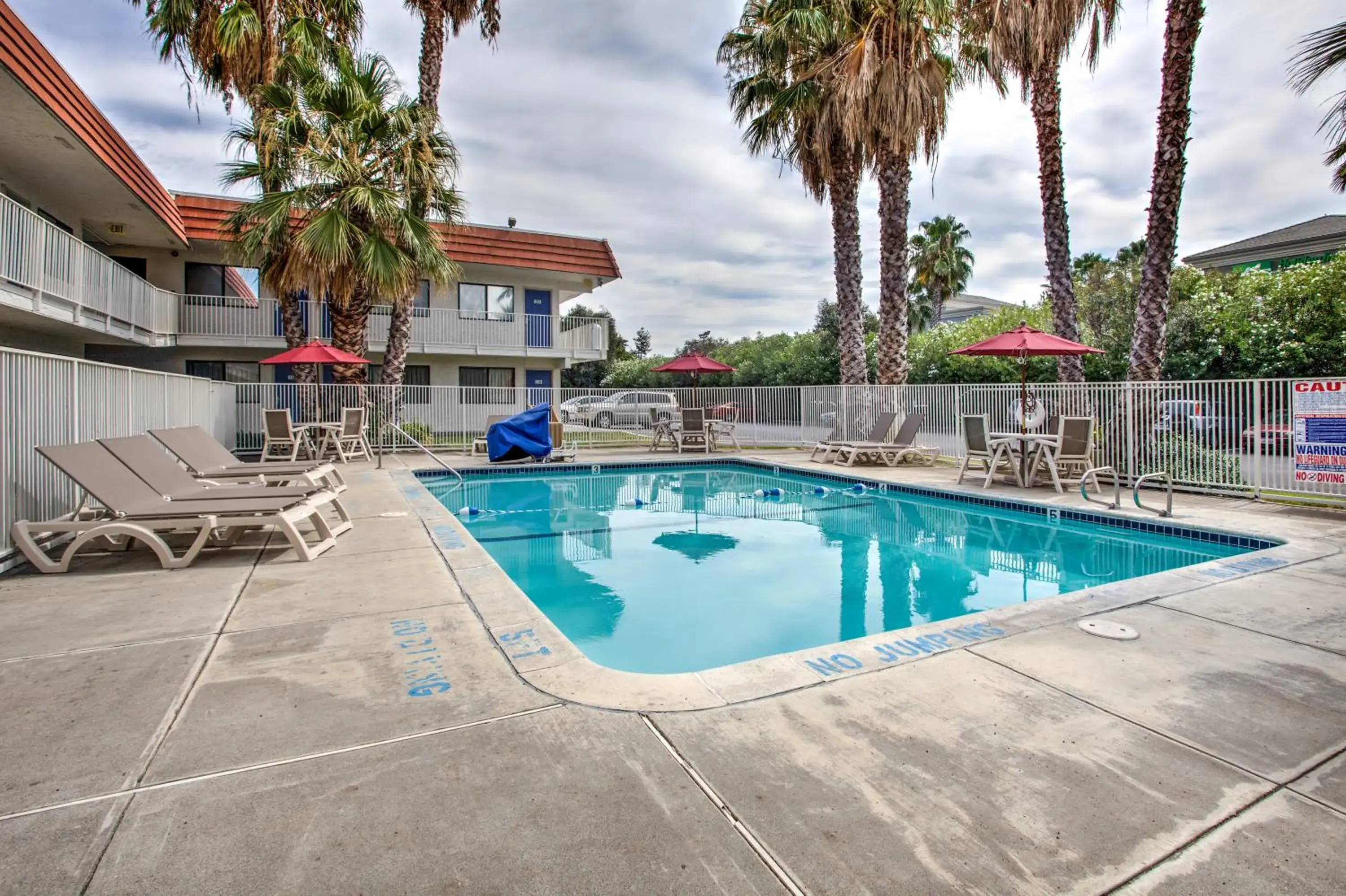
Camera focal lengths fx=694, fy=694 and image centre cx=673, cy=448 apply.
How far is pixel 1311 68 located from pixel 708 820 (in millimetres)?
12629

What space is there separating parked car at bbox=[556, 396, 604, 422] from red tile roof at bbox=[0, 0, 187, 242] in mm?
10285

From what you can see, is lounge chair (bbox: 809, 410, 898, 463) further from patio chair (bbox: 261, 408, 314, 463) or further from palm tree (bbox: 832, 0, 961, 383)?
patio chair (bbox: 261, 408, 314, 463)

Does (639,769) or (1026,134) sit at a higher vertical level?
(1026,134)

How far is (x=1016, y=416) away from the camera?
13.3 m

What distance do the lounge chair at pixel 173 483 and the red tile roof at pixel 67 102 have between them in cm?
570

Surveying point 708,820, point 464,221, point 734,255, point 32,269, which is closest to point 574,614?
point 708,820

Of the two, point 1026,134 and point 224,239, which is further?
point 224,239

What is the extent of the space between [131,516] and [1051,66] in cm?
1514

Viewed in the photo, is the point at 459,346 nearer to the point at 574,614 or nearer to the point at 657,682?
the point at 574,614

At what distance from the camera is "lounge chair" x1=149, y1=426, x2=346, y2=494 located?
7465 millimetres

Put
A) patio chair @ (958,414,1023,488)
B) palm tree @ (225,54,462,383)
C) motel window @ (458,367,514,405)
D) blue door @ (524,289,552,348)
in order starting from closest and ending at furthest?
patio chair @ (958,414,1023,488) < palm tree @ (225,54,462,383) < blue door @ (524,289,552,348) < motel window @ (458,367,514,405)

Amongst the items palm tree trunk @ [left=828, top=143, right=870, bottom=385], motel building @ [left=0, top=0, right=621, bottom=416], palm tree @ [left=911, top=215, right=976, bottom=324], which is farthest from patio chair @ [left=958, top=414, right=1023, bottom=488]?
palm tree @ [left=911, top=215, right=976, bottom=324]

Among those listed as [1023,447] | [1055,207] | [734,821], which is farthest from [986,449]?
[734,821]

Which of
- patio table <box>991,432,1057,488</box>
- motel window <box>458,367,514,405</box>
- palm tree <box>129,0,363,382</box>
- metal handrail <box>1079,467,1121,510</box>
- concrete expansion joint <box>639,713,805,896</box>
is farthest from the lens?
motel window <box>458,367,514,405</box>
